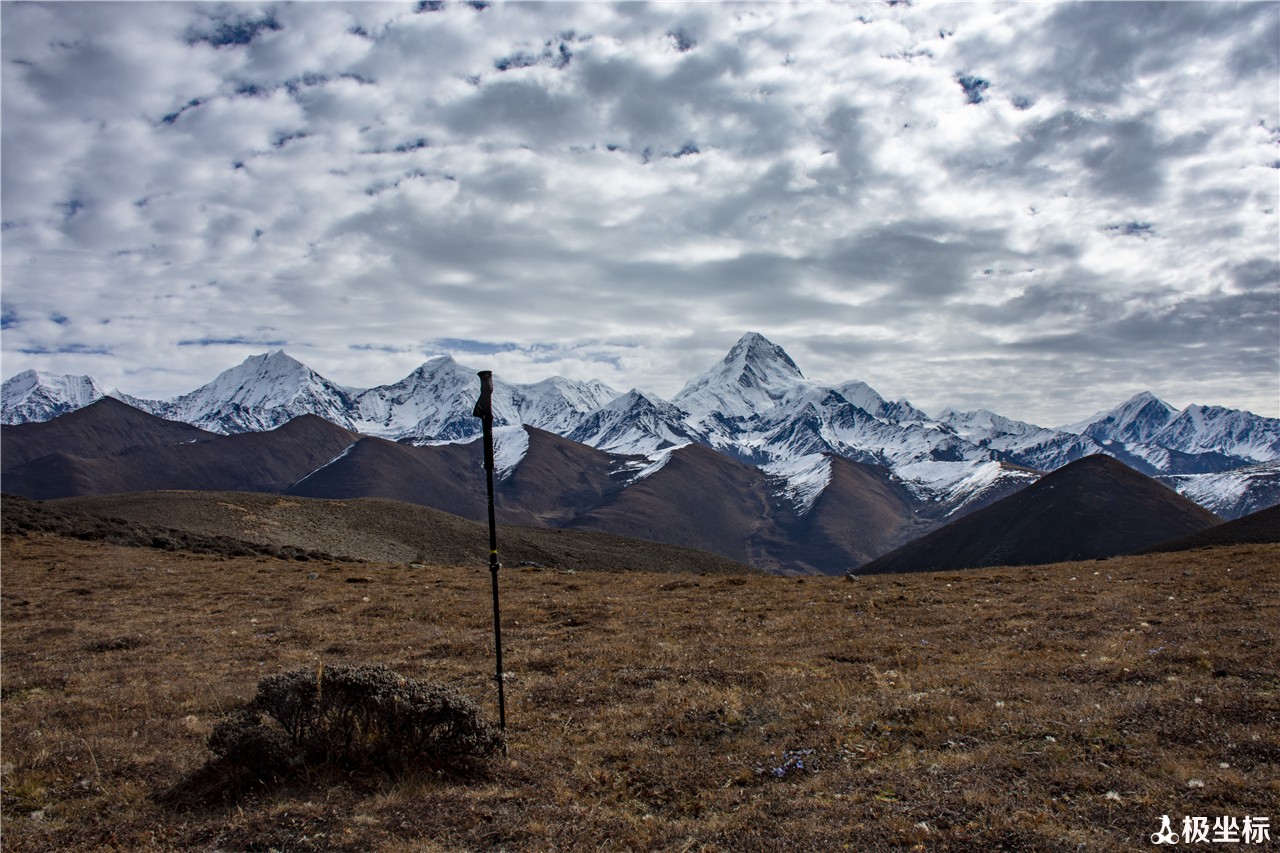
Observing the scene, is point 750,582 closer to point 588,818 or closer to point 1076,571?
point 1076,571

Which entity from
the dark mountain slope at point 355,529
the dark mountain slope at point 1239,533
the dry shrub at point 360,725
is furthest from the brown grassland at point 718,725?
the dark mountain slope at point 1239,533

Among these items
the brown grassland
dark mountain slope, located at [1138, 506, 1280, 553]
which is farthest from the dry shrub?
dark mountain slope, located at [1138, 506, 1280, 553]

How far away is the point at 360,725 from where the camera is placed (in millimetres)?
10617

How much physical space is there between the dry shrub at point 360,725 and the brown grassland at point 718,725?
37 cm

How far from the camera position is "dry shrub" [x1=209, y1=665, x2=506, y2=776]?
34.0ft

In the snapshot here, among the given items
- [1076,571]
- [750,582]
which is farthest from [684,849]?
[1076,571]

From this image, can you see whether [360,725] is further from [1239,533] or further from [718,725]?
[1239,533]

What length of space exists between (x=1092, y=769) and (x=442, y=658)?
14.4 metres

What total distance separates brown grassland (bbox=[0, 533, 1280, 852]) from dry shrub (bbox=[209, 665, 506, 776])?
1.21 ft

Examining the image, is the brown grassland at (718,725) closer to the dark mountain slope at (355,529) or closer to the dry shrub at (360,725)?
the dry shrub at (360,725)

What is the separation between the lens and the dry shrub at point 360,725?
1036 centimetres

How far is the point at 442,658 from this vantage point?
1842 centimetres

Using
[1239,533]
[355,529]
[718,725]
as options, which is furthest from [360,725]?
[1239,533]

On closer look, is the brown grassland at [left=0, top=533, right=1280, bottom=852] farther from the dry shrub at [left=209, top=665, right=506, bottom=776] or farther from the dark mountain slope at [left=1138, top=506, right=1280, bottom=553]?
the dark mountain slope at [left=1138, top=506, right=1280, bottom=553]
